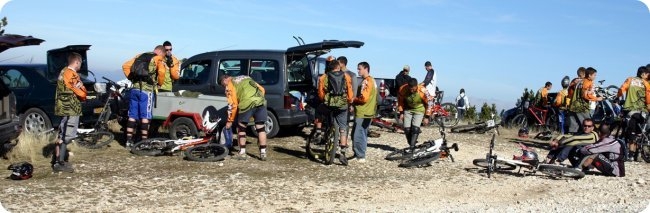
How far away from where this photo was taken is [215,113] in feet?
35.3

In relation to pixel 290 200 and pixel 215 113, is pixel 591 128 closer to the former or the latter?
pixel 290 200

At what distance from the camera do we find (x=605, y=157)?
30.7ft

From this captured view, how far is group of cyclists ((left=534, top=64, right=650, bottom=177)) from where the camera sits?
9.34 metres

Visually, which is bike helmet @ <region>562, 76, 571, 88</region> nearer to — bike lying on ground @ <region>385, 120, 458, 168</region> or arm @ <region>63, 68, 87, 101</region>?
bike lying on ground @ <region>385, 120, 458, 168</region>

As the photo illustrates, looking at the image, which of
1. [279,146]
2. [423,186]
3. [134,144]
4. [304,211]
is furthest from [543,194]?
[134,144]

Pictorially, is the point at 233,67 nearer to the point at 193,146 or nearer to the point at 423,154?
the point at 193,146

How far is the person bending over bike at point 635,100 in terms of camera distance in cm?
1137

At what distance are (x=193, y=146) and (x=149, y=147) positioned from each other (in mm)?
746

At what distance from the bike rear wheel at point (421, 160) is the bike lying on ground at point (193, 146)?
2.60 m

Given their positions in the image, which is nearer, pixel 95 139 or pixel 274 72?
pixel 95 139

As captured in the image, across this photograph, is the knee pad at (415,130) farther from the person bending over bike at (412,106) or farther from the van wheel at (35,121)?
the van wheel at (35,121)

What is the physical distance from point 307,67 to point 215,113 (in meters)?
2.34

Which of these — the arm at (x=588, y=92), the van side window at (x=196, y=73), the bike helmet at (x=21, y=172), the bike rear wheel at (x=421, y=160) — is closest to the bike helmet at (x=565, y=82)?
the arm at (x=588, y=92)

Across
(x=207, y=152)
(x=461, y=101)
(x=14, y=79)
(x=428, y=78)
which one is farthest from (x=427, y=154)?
(x=461, y=101)
